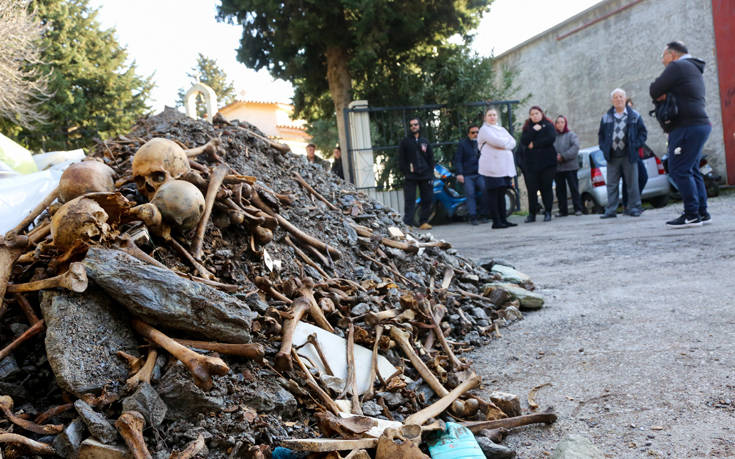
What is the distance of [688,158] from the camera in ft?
19.3

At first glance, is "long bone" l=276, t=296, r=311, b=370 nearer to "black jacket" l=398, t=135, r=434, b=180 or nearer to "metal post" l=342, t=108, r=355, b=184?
"black jacket" l=398, t=135, r=434, b=180

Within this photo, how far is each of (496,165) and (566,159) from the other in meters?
1.89

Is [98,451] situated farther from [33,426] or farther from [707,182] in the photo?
[707,182]

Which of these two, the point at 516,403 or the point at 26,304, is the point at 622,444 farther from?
the point at 26,304

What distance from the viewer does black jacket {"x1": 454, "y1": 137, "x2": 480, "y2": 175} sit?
33.3 ft

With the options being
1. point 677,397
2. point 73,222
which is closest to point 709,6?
point 677,397

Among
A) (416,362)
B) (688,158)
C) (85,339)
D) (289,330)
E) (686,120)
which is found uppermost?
(686,120)

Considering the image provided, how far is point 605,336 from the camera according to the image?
9.43ft

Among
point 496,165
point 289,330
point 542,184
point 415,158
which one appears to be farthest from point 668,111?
point 289,330

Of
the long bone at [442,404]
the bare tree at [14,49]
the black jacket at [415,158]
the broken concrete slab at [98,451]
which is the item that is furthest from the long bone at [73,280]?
the bare tree at [14,49]

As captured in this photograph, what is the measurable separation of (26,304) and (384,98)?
11.9 meters

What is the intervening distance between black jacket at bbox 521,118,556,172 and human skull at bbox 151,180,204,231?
283 inches

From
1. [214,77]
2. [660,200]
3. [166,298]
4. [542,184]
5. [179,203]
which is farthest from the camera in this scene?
[214,77]

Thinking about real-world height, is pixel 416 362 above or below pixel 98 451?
below
